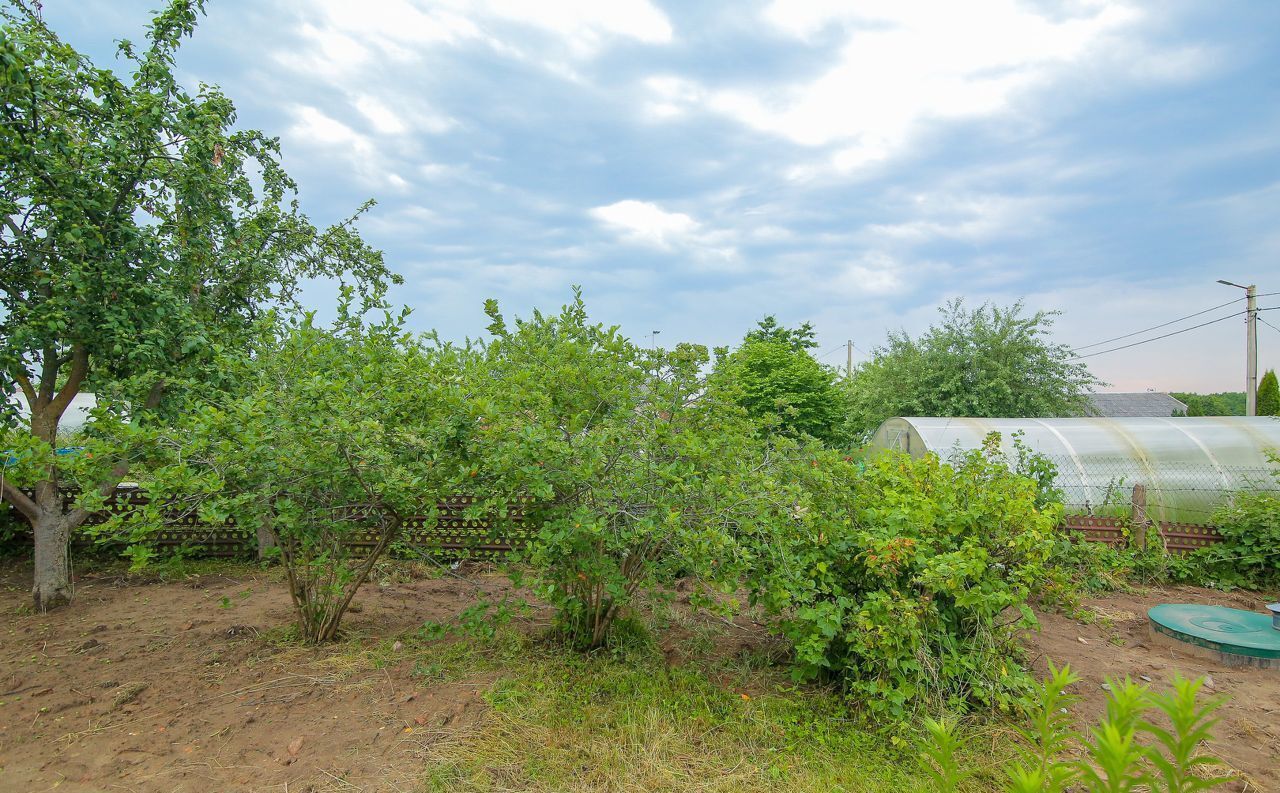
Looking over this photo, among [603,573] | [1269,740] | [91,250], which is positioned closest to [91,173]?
[91,250]

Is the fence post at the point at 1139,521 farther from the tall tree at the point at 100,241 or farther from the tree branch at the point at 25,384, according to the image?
the tree branch at the point at 25,384

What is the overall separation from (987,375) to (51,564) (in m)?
17.8

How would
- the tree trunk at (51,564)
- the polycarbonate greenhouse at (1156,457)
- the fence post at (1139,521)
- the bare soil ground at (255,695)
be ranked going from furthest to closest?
the polycarbonate greenhouse at (1156,457), the fence post at (1139,521), the tree trunk at (51,564), the bare soil ground at (255,695)

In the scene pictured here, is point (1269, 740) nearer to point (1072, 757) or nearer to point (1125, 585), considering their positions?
point (1072, 757)

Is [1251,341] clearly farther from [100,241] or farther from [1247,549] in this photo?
[100,241]

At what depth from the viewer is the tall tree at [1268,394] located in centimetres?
2158

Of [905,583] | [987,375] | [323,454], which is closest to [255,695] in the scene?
[323,454]

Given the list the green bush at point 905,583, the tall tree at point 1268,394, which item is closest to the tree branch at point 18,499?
the green bush at point 905,583

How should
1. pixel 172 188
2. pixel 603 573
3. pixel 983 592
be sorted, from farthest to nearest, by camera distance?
pixel 172 188
pixel 603 573
pixel 983 592

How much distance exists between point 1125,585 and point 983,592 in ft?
14.4

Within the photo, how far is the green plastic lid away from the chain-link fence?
2596 mm

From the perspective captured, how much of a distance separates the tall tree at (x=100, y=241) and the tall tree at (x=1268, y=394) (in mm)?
27220

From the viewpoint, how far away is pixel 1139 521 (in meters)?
7.38

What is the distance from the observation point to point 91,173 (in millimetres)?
5410
